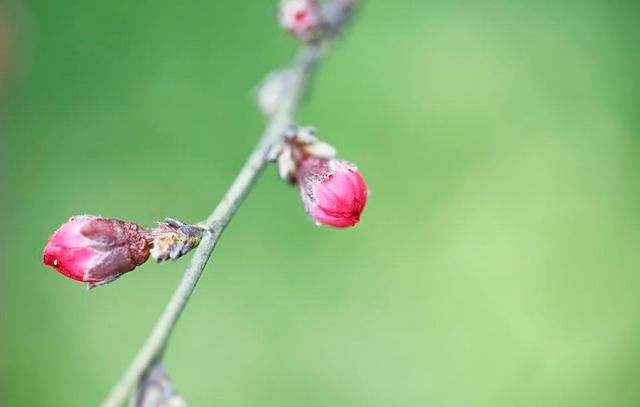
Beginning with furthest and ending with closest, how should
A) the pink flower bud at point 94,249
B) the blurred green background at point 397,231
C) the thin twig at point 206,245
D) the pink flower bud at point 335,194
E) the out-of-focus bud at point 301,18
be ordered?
the blurred green background at point 397,231, the out-of-focus bud at point 301,18, the pink flower bud at point 335,194, the pink flower bud at point 94,249, the thin twig at point 206,245

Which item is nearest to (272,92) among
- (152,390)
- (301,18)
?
(301,18)

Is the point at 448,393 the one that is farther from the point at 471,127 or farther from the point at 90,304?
the point at 90,304

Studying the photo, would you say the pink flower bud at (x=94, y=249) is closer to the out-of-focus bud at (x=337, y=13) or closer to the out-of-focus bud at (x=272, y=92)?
the out-of-focus bud at (x=272, y=92)

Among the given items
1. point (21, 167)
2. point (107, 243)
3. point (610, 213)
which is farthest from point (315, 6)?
point (21, 167)

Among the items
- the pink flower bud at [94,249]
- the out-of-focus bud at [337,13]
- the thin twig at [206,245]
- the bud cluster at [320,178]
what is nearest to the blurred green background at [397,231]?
the out-of-focus bud at [337,13]

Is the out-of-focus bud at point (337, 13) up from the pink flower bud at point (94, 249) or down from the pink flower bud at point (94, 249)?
up

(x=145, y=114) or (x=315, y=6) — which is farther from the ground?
(x=145, y=114)
